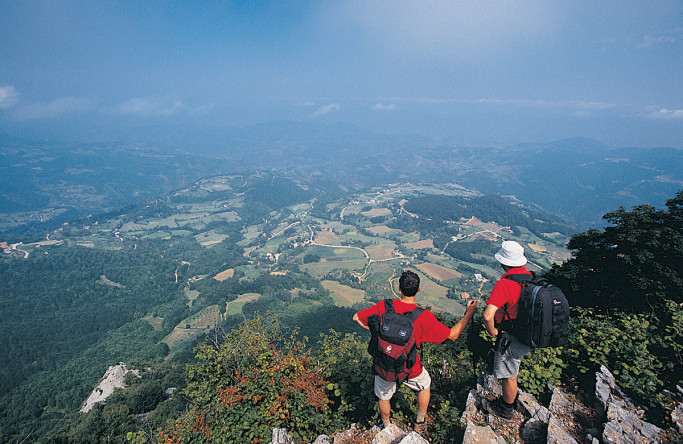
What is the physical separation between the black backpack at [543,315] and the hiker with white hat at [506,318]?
18 cm

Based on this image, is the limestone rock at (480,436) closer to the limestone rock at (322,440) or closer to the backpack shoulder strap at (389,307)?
the backpack shoulder strap at (389,307)

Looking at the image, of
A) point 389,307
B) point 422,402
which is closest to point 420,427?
point 422,402

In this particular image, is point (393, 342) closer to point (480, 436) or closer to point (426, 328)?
point (426, 328)

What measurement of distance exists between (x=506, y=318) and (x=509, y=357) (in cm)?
76

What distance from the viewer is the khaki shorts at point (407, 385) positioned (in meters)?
4.52

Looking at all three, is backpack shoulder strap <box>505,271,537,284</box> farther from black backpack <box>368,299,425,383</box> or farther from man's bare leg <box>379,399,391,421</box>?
man's bare leg <box>379,399,391,421</box>

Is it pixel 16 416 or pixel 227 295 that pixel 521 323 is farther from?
pixel 227 295

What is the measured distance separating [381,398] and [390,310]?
1.83m

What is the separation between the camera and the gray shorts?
4172 mm

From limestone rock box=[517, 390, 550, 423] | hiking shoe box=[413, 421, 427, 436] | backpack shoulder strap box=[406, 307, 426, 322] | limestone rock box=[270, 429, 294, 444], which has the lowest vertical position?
limestone rock box=[270, 429, 294, 444]

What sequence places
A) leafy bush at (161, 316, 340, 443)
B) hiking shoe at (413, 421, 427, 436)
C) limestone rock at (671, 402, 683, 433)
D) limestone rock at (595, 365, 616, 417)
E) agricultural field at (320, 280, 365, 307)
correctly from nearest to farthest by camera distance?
limestone rock at (671, 402, 683, 433)
limestone rock at (595, 365, 616, 417)
hiking shoe at (413, 421, 427, 436)
leafy bush at (161, 316, 340, 443)
agricultural field at (320, 280, 365, 307)

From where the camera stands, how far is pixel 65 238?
10950 centimetres

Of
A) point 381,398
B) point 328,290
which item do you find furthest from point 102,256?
point 381,398

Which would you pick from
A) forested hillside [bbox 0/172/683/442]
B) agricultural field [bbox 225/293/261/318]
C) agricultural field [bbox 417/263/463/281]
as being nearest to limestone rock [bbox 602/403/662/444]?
forested hillside [bbox 0/172/683/442]
